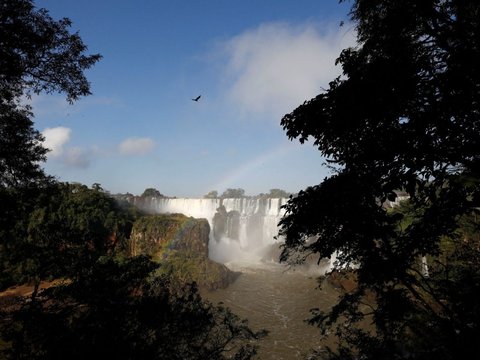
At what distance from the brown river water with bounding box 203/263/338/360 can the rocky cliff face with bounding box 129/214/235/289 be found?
1871mm

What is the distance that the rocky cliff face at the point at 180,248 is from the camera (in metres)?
31.7

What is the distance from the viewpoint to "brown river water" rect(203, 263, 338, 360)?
64.0 feet

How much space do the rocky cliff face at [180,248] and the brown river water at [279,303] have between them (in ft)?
6.14

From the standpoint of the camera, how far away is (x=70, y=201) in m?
40.5

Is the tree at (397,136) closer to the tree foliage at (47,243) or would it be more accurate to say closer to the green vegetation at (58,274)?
the green vegetation at (58,274)

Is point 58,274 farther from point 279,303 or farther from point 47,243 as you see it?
point 279,303

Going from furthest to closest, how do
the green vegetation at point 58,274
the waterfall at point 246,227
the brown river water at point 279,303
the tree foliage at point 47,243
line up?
the waterfall at point 246,227
the brown river water at point 279,303
the tree foliage at point 47,243
the green vegetation at point 58,274

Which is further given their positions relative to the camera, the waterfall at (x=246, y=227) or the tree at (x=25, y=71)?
the waterfall at (x=246, y=227)

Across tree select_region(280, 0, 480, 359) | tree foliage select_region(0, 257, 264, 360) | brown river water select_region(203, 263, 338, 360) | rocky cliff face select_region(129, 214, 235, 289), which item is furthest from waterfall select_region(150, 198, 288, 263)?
tree select_region(280, 0, 480, 359)

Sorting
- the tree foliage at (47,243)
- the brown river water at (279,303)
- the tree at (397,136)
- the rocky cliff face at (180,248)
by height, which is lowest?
the brown river water at (279,303)

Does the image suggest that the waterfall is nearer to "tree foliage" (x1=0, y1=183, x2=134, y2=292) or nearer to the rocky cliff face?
the rocky cliff face

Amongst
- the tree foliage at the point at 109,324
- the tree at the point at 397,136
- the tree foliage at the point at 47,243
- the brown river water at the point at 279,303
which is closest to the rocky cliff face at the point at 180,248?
the brown river water at the point at 279,303

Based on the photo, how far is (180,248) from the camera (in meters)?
36.0

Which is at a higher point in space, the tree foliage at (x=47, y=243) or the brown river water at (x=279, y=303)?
the tree foliage at (x=47, y=243)
